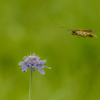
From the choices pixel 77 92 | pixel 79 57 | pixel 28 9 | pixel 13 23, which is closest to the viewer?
pixel 77 92

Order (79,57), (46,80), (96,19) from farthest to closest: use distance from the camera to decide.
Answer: (96,19), (79,57), (46,80)

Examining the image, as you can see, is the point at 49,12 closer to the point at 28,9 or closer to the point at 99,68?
the point at 28,9

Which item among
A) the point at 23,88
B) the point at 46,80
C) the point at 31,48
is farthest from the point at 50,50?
the point at 23,88

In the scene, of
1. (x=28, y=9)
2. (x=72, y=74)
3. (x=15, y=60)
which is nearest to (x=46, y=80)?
(x=72, y=74)

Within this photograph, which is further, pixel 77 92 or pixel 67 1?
pixel 67 1

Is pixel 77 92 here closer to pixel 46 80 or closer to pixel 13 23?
pixel 46 80

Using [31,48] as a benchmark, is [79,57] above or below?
below

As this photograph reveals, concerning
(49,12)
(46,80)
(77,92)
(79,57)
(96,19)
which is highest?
(49,12)
